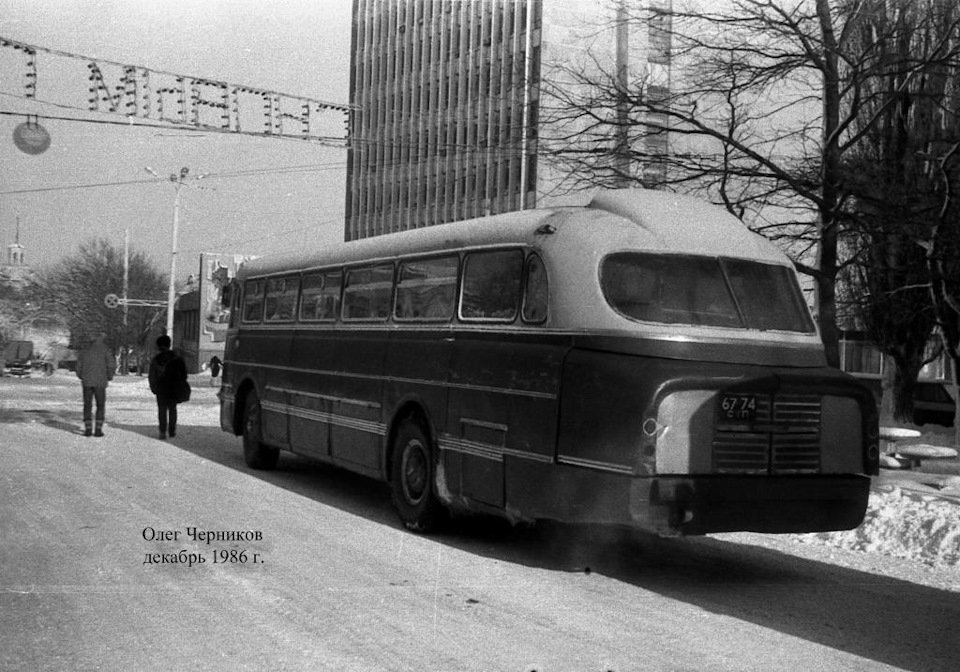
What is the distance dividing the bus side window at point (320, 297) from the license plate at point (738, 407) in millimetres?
5824

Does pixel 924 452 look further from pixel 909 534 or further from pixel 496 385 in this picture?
pixel 496 385

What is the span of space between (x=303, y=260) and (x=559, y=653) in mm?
8664

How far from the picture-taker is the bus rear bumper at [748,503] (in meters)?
7.79

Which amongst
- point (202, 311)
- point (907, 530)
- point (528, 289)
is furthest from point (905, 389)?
point (202, 311)

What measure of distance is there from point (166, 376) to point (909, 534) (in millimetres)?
12336

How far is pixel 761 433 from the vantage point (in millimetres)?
8117

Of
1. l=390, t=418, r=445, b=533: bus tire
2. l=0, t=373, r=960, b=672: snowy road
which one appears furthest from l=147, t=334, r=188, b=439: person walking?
l=390, t=418, r=445, b=533: bus tire

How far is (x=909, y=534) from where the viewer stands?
1039 centimetres

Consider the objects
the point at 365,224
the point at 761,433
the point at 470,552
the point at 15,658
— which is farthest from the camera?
the point at 365,224

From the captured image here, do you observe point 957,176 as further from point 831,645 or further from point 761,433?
point 831,645

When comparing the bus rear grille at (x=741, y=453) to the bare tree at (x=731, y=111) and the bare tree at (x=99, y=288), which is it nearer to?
the bare tree at (x=731, y=111)

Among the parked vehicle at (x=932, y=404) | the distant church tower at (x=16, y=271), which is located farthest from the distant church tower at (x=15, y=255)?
the parked vehicle at (x=932, y=404)

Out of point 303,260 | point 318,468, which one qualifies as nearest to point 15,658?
point 303,260

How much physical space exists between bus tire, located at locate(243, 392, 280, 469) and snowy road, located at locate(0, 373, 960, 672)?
239cm
